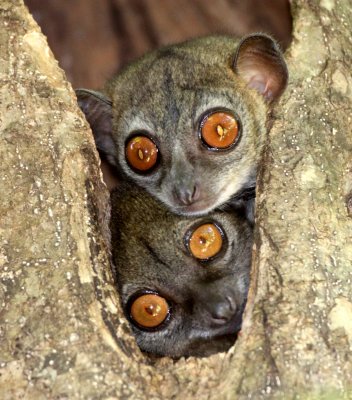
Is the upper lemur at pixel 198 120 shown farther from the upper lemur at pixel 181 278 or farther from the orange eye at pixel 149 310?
the orange eye at pixel 149 310

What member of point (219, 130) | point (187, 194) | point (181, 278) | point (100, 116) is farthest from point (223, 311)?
point (100, 116)

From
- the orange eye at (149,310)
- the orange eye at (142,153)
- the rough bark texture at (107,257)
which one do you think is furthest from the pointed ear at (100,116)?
the orange eye at (149,310)

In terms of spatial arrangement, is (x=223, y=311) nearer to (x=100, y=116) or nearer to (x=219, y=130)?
(x=219, y=130)

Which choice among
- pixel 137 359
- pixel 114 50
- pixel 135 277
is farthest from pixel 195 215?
pixel 114 50

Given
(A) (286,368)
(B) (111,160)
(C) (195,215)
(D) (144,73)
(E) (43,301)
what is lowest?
(A) (286,368)

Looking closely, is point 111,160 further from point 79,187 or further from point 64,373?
point 64,373

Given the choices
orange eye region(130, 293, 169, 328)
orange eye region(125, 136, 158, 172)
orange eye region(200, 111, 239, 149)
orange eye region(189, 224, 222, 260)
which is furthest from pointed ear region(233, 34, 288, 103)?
orange eye region(130, 293, 169, 328)
